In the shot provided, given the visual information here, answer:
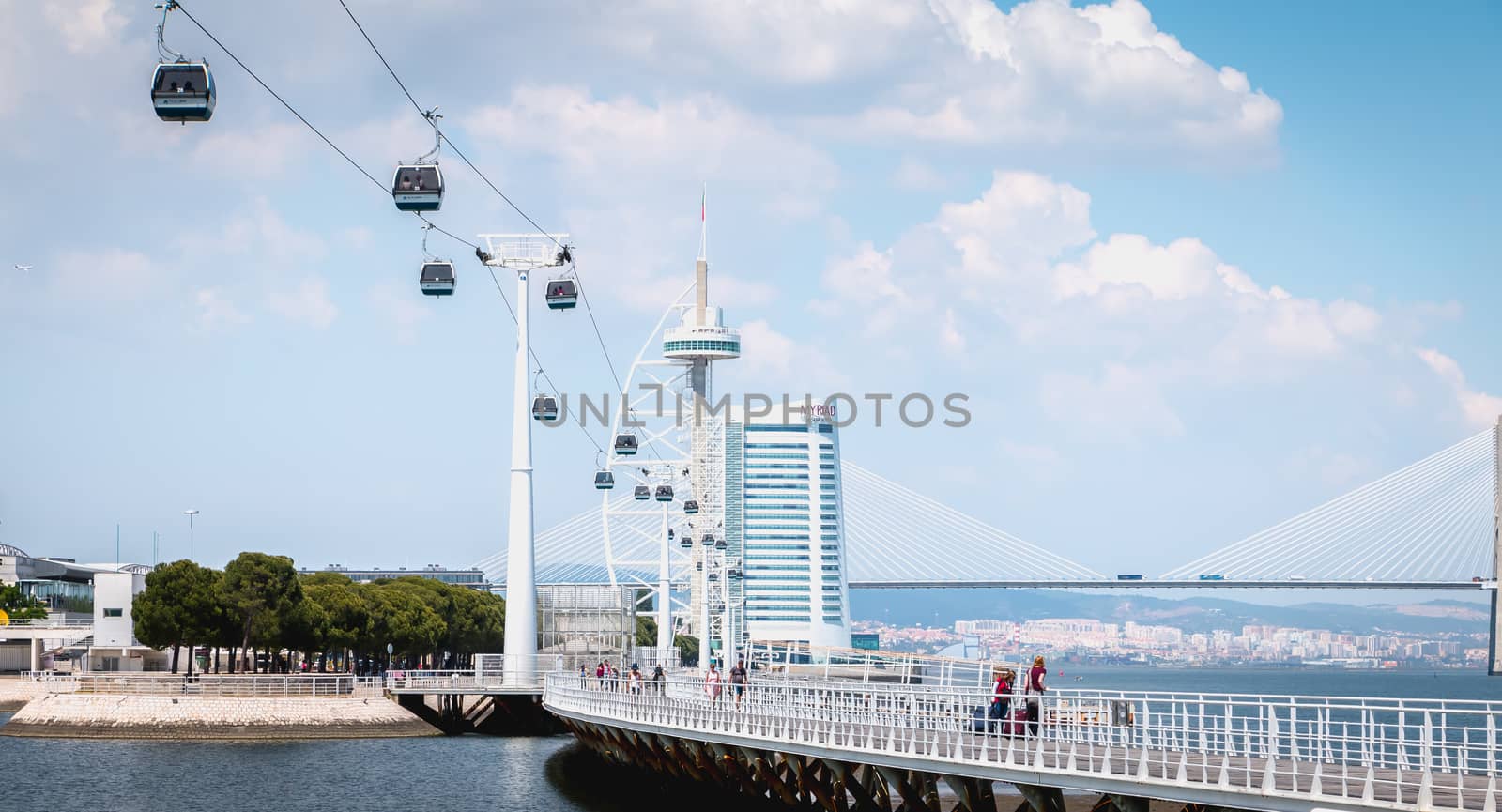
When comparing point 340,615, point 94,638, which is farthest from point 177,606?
point 94,638

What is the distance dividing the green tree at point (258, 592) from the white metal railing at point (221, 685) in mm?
5671

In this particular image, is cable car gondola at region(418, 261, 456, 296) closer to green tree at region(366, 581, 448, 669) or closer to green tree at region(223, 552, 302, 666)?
green tree at region(223, 552, 302, 666)

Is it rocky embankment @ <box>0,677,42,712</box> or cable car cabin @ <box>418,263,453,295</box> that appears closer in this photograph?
cable car cabin @ <box>418,263,453,295</box>

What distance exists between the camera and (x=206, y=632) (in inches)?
3164

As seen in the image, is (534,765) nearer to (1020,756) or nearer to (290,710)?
(290,710)

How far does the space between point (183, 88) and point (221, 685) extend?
154 feet

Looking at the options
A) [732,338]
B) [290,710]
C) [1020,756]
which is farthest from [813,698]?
[732,338]

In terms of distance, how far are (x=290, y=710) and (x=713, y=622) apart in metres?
111

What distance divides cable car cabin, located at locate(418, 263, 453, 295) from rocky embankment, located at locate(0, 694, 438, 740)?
80.7 feet

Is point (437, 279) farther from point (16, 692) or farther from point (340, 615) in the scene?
point (16, 692)

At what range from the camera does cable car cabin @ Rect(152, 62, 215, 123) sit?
25.7 metres

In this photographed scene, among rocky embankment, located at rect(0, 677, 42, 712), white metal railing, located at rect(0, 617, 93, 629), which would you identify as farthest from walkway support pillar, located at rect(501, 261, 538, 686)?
white metal railing, located at rect(0, 617, 93, 629)

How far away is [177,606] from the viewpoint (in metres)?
79.7

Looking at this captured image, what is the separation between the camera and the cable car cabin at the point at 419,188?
35938 millimetres
